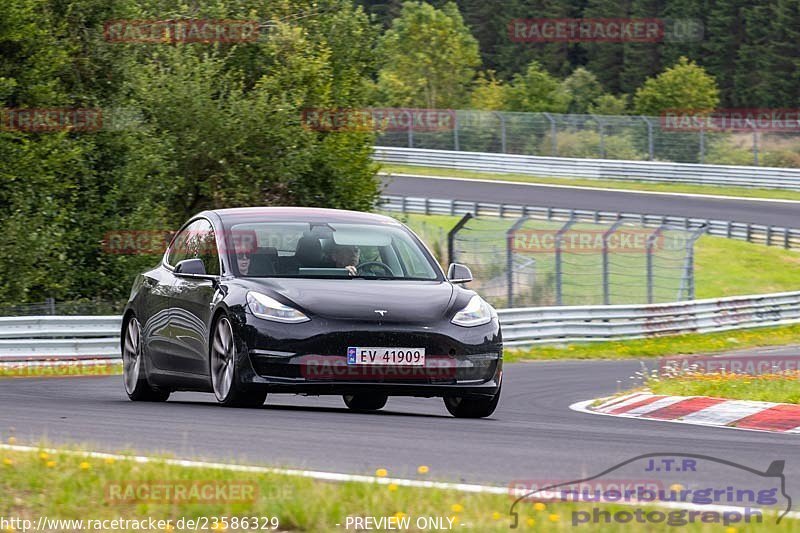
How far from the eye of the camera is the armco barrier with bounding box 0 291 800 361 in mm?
18203

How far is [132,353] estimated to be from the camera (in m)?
11.4

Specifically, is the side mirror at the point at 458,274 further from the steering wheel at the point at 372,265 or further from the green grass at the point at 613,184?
the green grass at the point at 613,184

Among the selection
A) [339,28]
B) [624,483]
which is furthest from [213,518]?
[339,28]

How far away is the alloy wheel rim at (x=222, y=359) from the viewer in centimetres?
944

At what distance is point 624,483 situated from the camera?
602cm

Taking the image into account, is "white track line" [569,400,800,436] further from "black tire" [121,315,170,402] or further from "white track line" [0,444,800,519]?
"white track line" [0,444,800,519]

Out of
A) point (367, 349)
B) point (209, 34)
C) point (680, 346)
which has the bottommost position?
point (680, 346)

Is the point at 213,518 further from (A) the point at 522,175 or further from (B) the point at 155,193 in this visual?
(A) the point at 522,175

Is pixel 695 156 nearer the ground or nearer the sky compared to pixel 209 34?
nearer the ground

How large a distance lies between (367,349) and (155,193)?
17.7 meters

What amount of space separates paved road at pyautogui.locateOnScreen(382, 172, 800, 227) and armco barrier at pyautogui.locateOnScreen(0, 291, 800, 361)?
1366 cm

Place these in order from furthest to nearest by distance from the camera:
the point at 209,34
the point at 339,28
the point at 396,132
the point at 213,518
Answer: the point at 396,132
the point at 339,28
the point at 209,34
the point at 213,518

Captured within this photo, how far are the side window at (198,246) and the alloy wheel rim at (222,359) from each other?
65cm

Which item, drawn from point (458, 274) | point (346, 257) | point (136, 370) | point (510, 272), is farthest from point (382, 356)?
point (510, 272)
